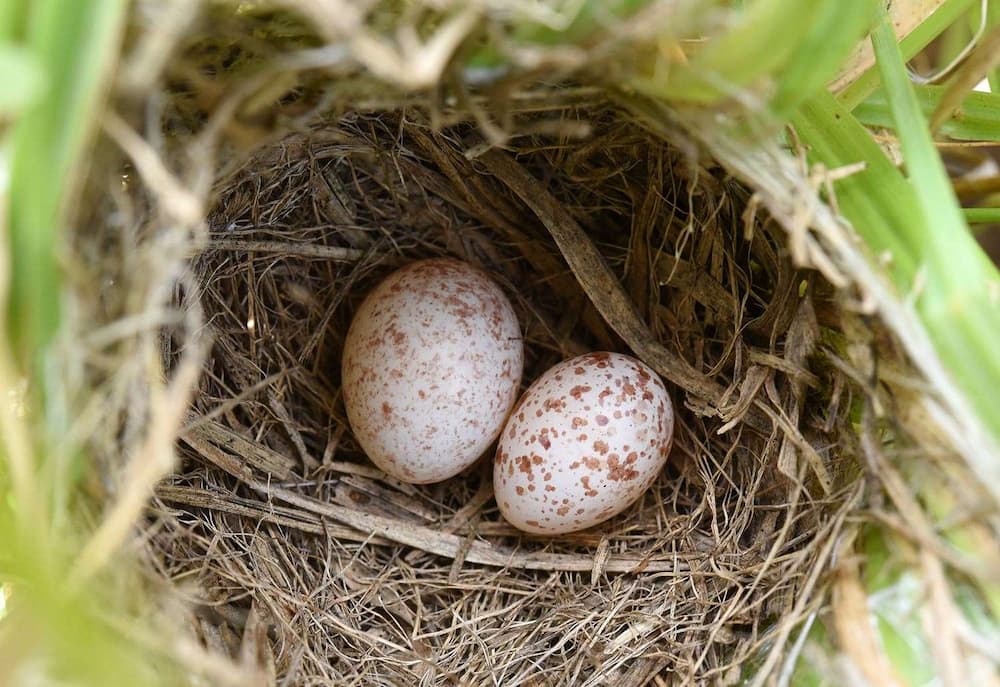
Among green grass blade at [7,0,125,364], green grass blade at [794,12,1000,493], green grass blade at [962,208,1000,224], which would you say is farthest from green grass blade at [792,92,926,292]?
green grass blade at [7,0,125,364]

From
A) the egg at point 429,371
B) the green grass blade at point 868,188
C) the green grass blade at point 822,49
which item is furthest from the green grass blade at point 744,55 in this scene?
the egg at point 429,371

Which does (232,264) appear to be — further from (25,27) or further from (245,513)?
(25,27)

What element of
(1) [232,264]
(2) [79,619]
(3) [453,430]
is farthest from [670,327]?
(2) [79,619]

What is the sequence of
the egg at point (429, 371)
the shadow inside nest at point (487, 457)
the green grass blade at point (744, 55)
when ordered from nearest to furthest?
the green grass blade at point (744, 55), the shadow inside nest at point (487, 457), the egg at point (429, 371)

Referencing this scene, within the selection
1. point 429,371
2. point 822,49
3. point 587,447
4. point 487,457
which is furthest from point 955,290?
point 487,457

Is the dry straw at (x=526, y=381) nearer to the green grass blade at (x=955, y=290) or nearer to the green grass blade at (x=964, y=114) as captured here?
the green grass blade at (x=955, y=290)
